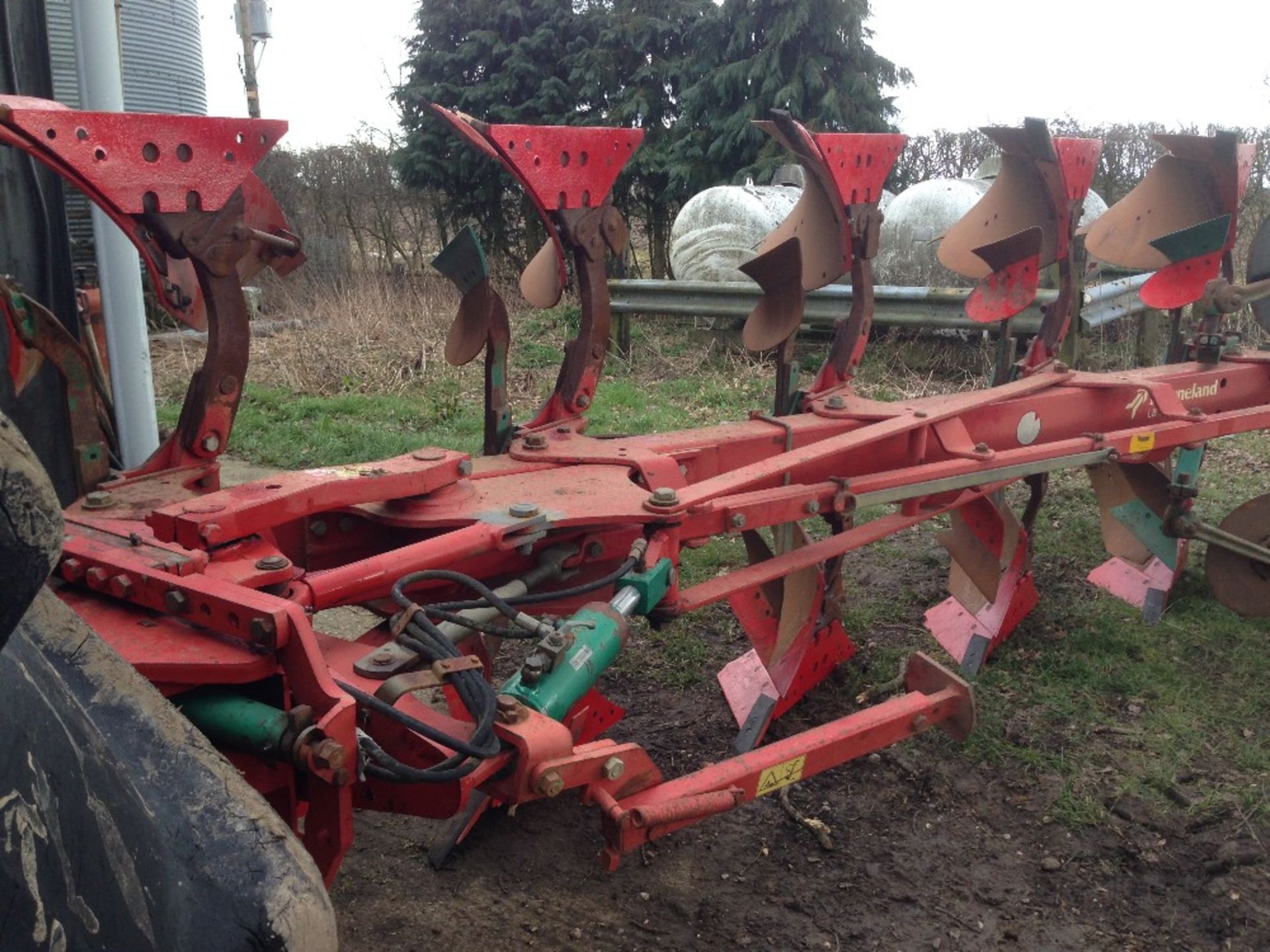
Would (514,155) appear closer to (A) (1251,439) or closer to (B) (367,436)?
(B) (367,436)

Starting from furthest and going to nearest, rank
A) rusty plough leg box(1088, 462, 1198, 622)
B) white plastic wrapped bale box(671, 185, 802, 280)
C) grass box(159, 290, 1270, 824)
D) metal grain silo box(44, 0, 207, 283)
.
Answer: white plastic wrapped bale box(671, 185, 802, 280) < metal grain silo box(44, 0, 207, 283) < rusty plough leg box(1088, 462, 1198, 622) < grass box(159, 290, 1270, 824)

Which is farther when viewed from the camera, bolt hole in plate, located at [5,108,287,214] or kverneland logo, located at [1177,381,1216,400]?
kverneland logo, located at [1177,381,1216,400]

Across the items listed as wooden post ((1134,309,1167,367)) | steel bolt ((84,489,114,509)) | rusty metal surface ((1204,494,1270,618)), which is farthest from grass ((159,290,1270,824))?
steel bolt ((84,489,114,509))

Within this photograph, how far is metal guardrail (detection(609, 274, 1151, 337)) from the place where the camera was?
6.59 m

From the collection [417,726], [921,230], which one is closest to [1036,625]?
[417,726]

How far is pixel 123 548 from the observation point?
1.92m

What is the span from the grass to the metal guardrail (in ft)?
1.61

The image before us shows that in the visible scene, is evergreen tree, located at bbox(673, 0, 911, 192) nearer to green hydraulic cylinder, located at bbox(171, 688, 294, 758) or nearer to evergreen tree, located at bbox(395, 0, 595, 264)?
evergreen tree, located at bbox(395, 0, 595, 264)

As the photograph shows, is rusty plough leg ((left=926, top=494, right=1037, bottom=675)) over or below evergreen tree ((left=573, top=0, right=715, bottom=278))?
below

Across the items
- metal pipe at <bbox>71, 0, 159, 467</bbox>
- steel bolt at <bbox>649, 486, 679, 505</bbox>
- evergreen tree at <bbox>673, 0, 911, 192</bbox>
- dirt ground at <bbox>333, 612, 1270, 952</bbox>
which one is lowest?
dirt ground at <bbox>333, 612, 1270, 952</bbox>

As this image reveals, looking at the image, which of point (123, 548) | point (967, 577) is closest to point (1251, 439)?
point (967, 577)

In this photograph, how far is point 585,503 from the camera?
242cm

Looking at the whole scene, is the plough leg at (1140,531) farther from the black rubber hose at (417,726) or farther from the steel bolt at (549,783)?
the black rubber hose at (417,726)

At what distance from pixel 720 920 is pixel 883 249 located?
745 cm
